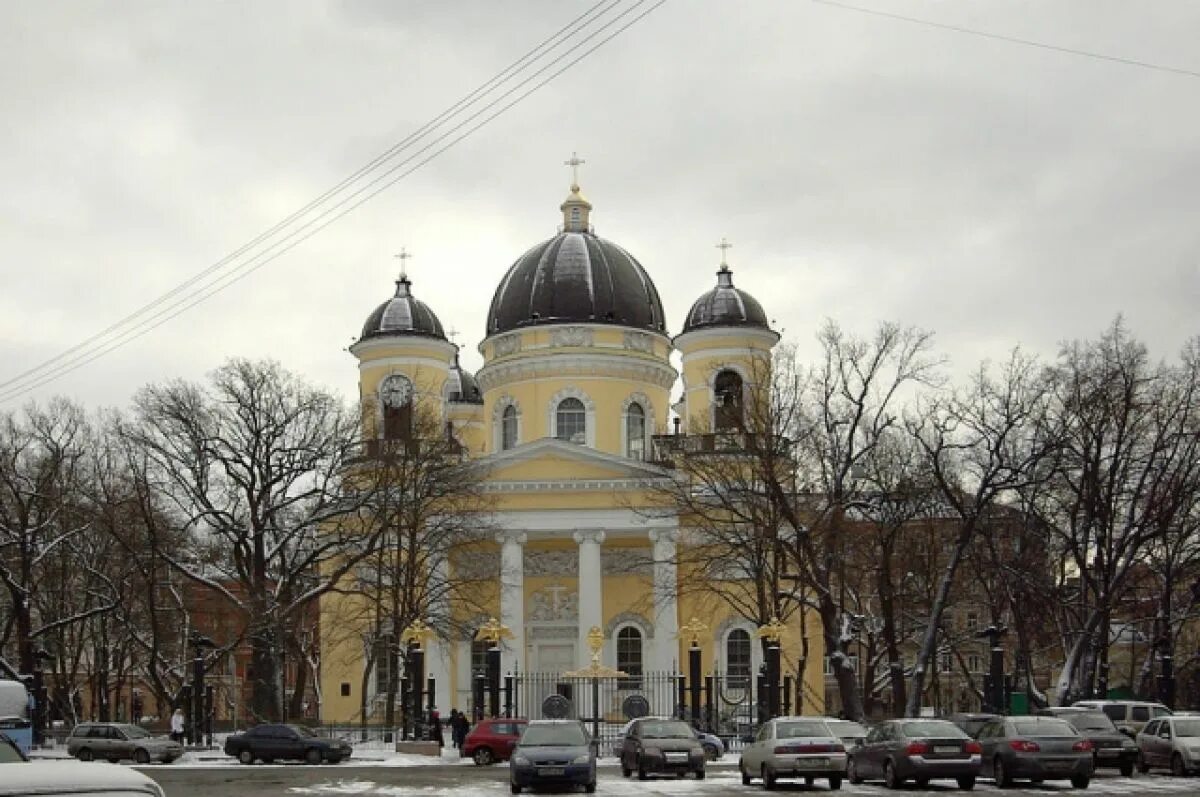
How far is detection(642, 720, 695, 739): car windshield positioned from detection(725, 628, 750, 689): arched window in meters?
Answer: 30.6

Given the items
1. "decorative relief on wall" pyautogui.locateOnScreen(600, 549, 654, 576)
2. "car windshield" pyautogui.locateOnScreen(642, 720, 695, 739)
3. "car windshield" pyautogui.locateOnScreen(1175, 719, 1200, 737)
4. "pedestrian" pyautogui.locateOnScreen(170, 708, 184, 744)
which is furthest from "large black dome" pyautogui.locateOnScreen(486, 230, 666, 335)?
"car windshield" pyautogui.locateOnScreen(1175, 719, 1200, 737)

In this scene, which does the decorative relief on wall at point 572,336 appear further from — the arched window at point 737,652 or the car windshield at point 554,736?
the car windshield at point 554,736

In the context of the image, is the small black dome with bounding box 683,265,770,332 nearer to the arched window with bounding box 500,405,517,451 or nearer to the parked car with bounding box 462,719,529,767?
the arched window with bounding box 500,405,517,451

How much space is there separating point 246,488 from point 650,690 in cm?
1660

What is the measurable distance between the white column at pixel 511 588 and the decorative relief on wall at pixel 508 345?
9436mm

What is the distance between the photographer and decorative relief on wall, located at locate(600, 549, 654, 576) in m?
56.8

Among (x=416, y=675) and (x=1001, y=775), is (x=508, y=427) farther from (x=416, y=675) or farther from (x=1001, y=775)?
(x=1001, y=775)

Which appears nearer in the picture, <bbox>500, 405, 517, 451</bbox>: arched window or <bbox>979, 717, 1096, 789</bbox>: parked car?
<bbox>979, 717, 1096, 789</bbox>: parked car

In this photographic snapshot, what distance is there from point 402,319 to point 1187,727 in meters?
42.6

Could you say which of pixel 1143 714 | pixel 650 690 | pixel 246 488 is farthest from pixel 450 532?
pixel 1143 714

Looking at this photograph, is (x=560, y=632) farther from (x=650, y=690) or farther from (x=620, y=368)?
(x=620, y=368)

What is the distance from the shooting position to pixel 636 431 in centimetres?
6112

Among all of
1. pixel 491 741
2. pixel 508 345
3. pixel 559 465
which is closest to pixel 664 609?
pixel 559 465

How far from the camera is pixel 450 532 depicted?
47.7 meters
